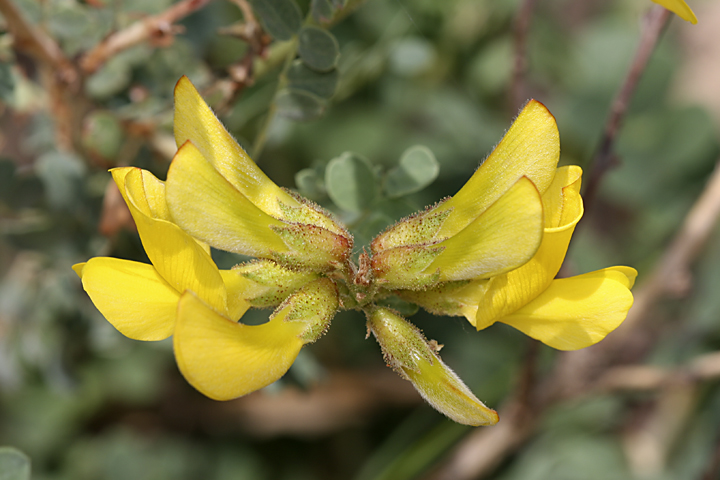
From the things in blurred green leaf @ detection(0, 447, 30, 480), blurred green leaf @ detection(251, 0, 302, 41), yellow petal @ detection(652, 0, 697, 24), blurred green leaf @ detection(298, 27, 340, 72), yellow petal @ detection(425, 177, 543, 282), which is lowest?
blurred green leaf @ detection(0, 447, 30, 480)

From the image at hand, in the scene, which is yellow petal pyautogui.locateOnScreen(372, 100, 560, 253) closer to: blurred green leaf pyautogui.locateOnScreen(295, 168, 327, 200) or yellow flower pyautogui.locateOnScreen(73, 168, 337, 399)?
yellow flower pyautogui.locateOnScreen(73, 168, 337, 399)

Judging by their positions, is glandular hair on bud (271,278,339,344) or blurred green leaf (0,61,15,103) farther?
blurred green leaf (0,61,15,103)

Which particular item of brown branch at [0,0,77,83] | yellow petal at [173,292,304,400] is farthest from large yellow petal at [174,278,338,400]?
brown branch at [0,0,77,83]

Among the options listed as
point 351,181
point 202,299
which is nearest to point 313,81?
point 351,181

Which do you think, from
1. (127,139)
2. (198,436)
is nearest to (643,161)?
(127,139)

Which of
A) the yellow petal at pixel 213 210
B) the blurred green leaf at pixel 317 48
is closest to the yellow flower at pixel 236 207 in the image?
the yellow petal at pixel 213 210

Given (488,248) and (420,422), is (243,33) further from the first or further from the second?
(420,422)
